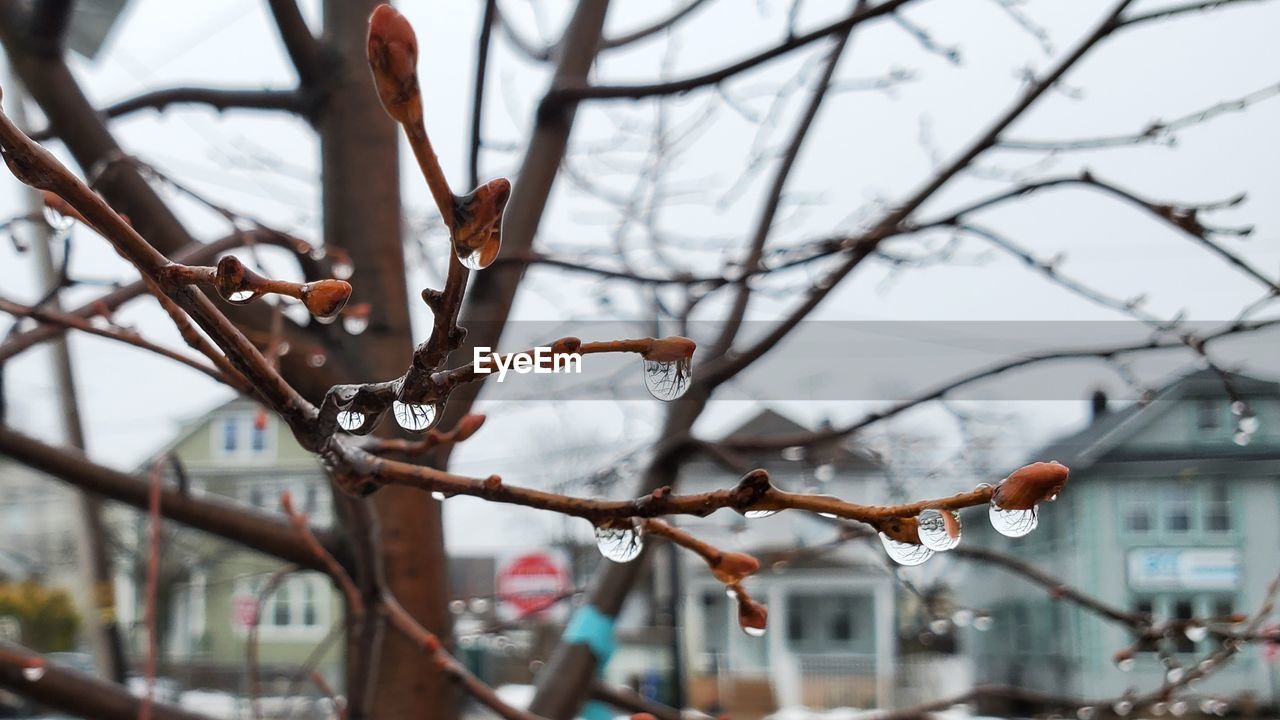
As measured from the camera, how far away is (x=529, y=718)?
2.42ft

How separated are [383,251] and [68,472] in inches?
16.7

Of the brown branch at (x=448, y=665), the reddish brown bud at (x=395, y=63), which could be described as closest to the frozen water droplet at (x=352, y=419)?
the reddish brown bud at (x=395, y=63)

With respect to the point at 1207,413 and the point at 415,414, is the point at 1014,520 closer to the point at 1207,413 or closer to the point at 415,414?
the point at 415,414

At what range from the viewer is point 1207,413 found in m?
1.79

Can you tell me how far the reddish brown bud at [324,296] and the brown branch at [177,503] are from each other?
89cm

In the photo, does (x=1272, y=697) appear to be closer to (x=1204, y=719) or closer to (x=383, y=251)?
(x=1204, y=719)

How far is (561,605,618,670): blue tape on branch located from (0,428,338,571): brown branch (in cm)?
44

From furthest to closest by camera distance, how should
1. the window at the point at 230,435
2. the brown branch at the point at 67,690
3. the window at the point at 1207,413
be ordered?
the window at the point at 230,435 → the window at the point at 1207,413 → the brown branch at the point at 67,690

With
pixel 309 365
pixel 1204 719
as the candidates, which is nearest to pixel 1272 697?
pixel 1204 719

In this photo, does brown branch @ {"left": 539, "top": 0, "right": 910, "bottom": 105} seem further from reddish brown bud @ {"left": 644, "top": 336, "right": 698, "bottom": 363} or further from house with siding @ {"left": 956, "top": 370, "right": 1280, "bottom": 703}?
reddish brown bud @ {"left": 644, "top": 336, "right": 698, "bottom": 363}

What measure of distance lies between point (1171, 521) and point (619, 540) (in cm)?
204

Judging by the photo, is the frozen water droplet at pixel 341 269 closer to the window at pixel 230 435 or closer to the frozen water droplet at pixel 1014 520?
the frozen water droplet at pixel 1014 520

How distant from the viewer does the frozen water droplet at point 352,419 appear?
12.7 inches

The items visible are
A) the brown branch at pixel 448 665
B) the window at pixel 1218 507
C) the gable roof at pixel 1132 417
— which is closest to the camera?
the brown branch at pixel 448 665
